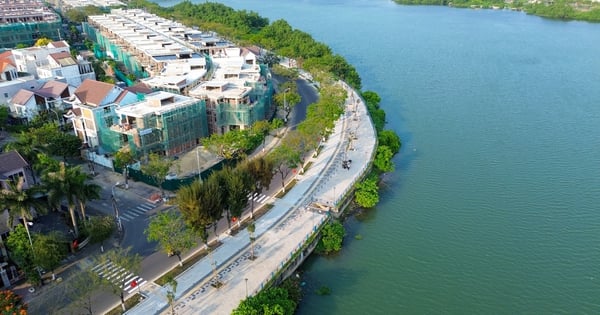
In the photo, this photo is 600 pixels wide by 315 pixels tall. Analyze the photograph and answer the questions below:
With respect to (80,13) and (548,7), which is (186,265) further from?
(548,7)

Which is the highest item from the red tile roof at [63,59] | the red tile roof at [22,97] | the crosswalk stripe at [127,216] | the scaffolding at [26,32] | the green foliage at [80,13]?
the green foliage at [80,13]

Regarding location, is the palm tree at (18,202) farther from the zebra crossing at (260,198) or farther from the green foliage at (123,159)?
the zebra crossing at (260,198)

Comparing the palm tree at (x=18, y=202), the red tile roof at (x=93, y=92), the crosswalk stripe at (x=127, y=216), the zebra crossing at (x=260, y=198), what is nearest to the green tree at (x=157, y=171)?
the crosswalk stripe at (x=127, y=216)

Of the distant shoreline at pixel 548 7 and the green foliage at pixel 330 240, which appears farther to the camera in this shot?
the distant shoreline at pixel 548 7

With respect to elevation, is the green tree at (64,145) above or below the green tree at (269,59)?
below

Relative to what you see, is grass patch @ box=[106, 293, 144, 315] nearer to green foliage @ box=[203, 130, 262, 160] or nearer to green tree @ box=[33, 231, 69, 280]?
green tree @ box=[33, 231, 69, 280]

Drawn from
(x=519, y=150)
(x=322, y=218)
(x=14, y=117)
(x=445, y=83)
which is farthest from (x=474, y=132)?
(x=14, y=117)
